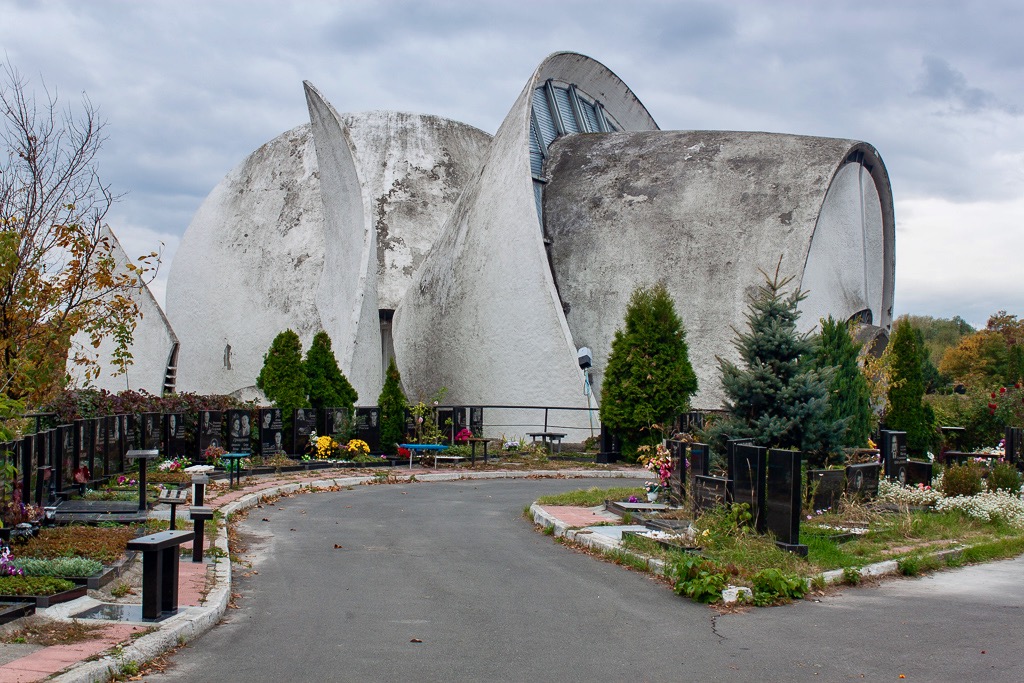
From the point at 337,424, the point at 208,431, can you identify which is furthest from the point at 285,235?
the point at 208,431

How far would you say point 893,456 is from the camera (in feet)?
43.0

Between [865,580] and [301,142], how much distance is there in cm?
3415

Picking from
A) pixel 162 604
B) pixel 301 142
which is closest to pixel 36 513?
pixel 162 604

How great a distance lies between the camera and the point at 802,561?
Answer: 814 centimetres

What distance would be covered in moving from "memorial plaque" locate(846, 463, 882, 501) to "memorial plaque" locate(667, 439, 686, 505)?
6.33 ft

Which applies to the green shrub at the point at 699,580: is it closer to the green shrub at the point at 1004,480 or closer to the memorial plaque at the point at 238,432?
the green shrub at the point at 1004,480

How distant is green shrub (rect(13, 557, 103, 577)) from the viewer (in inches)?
267

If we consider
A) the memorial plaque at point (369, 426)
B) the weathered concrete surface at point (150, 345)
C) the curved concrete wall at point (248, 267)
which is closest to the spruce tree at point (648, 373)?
the memorial plaque at point (369, 426)

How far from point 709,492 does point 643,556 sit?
1.42 metres

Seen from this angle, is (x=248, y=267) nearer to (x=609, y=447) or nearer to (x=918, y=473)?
(x=609, y=447)

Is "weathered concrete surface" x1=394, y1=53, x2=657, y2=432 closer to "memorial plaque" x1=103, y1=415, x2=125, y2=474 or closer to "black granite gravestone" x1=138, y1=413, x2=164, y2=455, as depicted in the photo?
"black granite gravestone" x1=138, y1=413, x2=164, y2=455

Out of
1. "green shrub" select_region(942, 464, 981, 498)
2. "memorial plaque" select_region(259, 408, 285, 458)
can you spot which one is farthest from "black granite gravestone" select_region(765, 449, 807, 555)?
"memorial plaque" select_region(259, 408, 285, 458)

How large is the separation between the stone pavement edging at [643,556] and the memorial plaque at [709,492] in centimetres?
105

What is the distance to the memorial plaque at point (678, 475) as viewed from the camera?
446 inches
